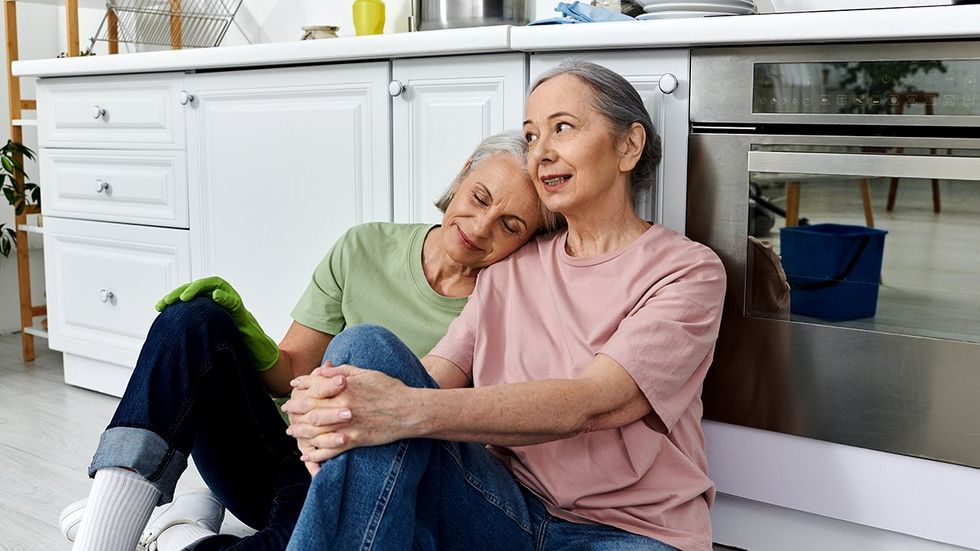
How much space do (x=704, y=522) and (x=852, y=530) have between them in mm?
418

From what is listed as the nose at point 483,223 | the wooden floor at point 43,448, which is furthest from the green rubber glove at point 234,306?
the wooden floor at point 43,448

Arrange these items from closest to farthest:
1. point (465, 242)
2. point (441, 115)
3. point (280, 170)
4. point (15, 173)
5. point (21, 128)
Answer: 1. point (465, 242)
2. point (441, 115)
3. point (280, 170)
4. point (15, 173)
5. point (21, 128)

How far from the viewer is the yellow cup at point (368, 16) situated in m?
2.56

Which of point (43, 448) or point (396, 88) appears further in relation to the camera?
point (43, 448)

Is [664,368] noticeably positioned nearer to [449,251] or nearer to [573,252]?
[573,252]

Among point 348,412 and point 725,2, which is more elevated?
point 725,2

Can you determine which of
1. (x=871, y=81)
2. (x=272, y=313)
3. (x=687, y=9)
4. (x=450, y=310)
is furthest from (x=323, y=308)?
(x=871, y=81)

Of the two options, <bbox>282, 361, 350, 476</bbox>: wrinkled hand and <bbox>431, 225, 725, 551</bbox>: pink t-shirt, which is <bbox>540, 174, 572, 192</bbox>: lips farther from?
<bbox>282, 361, 350, 476</bbox>: wrinkled hand

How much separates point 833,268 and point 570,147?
1.62 feet

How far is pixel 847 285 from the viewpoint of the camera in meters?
1.55

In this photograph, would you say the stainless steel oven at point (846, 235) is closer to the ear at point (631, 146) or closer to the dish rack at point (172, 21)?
the ear at point (631, 146)

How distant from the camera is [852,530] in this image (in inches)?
63.1

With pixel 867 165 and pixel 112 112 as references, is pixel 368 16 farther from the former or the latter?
pixel 867 165

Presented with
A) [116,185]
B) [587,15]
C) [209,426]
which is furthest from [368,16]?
[209,426]
